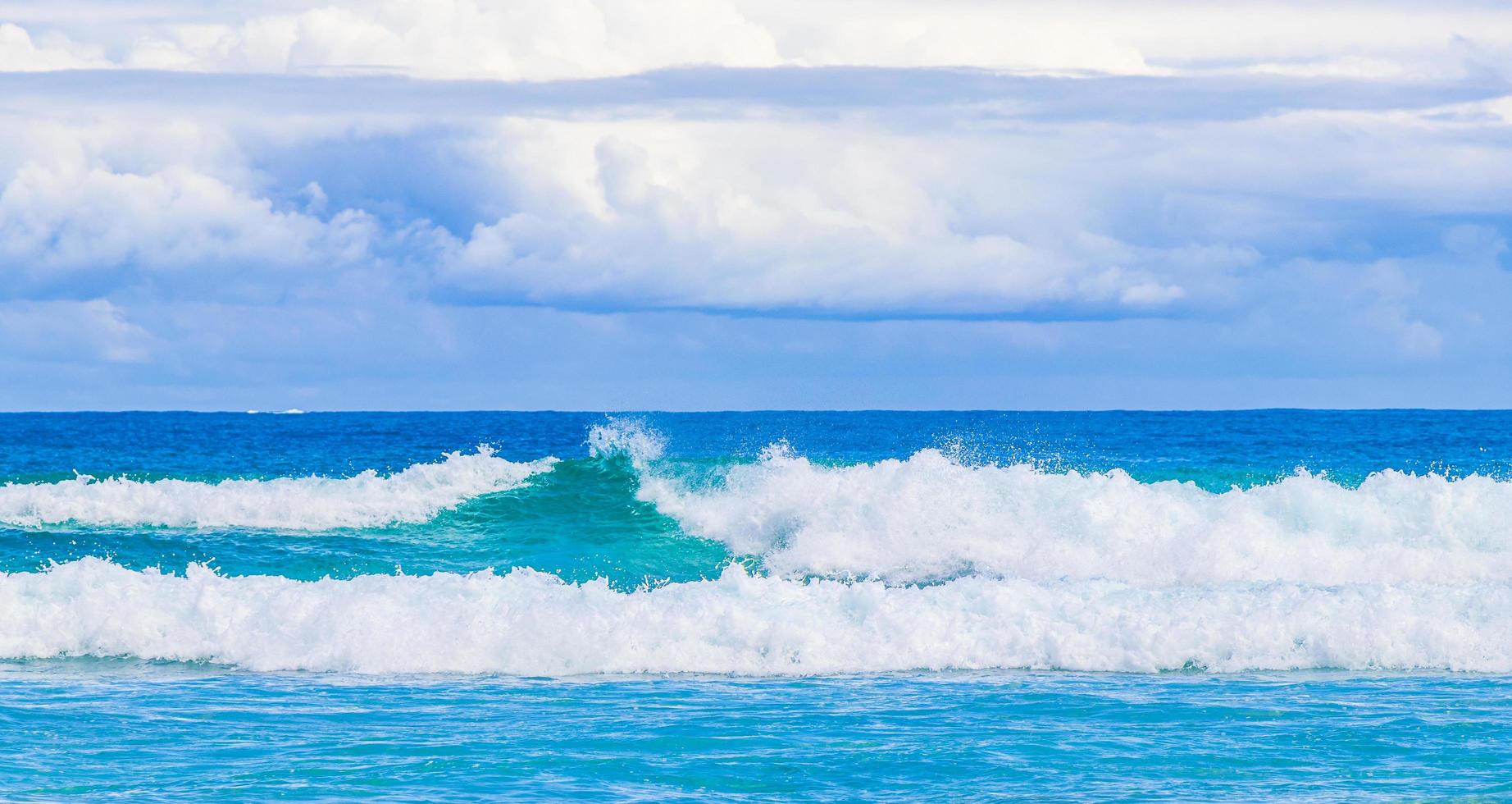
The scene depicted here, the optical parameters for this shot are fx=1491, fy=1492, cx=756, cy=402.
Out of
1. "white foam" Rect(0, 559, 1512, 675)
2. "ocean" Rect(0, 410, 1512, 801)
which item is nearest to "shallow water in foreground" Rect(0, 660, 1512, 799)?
"ocean" Rect(0, 410, 1512, 801)

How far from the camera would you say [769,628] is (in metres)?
15.2

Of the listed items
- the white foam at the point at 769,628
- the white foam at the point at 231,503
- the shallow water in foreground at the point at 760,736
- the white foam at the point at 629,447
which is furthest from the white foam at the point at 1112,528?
the shallow water in foreground at the point at 760,736

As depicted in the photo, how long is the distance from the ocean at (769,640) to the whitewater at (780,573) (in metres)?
0.05

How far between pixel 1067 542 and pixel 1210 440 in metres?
38.5

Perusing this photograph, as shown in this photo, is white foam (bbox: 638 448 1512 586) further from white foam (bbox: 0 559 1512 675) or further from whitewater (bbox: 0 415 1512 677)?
white foam (bbox: 0 559 1512 675)

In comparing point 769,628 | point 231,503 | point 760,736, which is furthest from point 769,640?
point 231,503

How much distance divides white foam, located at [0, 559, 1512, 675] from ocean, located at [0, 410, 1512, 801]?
41 mm

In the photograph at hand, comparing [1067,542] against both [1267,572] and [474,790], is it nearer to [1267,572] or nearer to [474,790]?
[1267,572]

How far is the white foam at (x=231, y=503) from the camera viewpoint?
2761cm

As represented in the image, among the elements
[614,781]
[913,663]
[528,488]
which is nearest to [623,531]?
[528,488]

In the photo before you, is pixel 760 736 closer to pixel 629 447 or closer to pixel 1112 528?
pixel 1112 528

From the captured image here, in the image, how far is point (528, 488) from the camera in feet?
102

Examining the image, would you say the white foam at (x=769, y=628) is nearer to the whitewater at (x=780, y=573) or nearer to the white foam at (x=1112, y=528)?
the whitewater at (x=780, y=573)

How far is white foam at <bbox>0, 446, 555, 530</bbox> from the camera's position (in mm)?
27609
